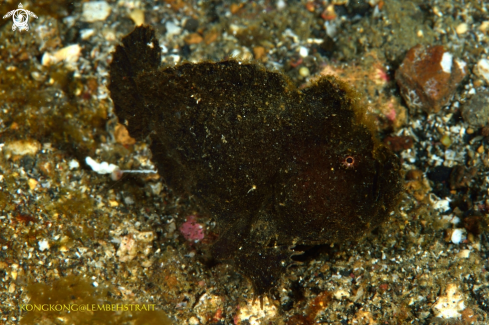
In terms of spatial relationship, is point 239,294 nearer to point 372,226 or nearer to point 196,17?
point 372,226

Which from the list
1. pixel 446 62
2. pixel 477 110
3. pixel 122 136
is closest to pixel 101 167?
pixel 122 136

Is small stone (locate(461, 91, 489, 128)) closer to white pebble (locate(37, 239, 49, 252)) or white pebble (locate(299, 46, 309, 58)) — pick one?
white pebble (locate(299, 46, 309, 58))

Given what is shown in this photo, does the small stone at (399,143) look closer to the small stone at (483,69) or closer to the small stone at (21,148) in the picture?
the small stone at (483,69)

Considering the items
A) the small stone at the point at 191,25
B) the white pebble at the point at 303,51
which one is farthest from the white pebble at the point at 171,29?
the white pebble at the point at 303,51

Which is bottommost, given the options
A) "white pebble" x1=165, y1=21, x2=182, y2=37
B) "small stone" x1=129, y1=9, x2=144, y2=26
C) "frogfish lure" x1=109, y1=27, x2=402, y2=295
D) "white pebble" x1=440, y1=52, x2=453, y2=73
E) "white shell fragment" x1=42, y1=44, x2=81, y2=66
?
"white pebble" x1=440, y1=52, x2=453, y2=73

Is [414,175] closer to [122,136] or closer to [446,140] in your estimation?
[446,140]

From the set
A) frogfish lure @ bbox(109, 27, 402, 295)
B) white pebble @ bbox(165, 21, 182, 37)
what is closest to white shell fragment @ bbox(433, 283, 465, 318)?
frogfish lure @ bbox(109, 27, 402, 295)
